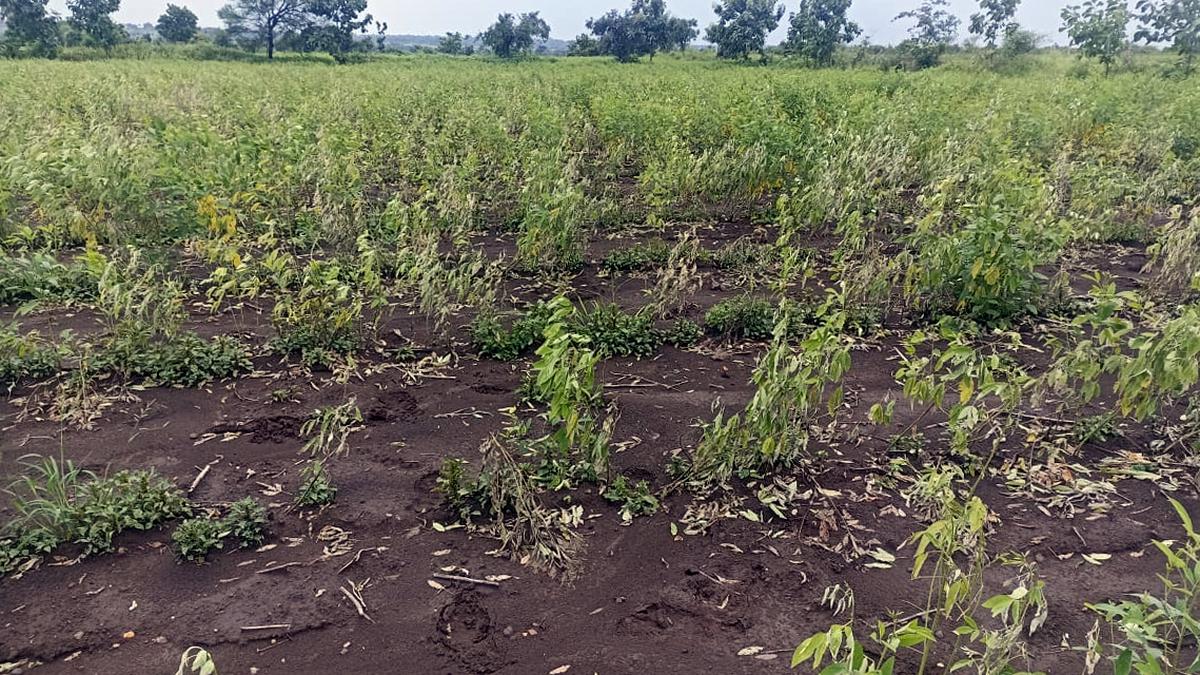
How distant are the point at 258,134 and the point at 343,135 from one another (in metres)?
0.73

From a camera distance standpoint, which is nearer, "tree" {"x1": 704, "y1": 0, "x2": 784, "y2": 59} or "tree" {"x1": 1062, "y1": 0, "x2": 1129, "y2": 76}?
"tree" {"x1": 1062, "y1": 0, "x2": 1129, "y2": 76}

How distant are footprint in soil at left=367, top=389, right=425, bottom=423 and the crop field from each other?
0.07 ft

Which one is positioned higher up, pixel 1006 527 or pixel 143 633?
pixel 1006 527

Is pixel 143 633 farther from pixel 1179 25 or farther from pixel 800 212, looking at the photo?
pixel 1179 25

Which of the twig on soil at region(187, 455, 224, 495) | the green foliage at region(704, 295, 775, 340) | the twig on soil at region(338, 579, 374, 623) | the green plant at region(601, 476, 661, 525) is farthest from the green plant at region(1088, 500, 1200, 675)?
the twig on soil at region(187, 455, 224, 495)

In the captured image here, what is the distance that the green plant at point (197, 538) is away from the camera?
2639mm

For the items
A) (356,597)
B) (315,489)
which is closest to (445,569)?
(356,597)

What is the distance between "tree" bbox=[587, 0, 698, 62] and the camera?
1774 inches

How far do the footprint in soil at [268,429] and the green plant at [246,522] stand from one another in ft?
1.77

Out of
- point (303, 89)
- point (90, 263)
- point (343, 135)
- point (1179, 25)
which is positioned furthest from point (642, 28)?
point (90, 263)

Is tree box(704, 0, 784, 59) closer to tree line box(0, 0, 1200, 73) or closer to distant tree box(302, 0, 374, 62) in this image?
tree line box(0, 0, 1200, 73)

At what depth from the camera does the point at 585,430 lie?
2.99 metres

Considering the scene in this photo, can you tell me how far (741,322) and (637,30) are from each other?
44.5 meters

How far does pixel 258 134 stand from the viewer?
6.64 meters
